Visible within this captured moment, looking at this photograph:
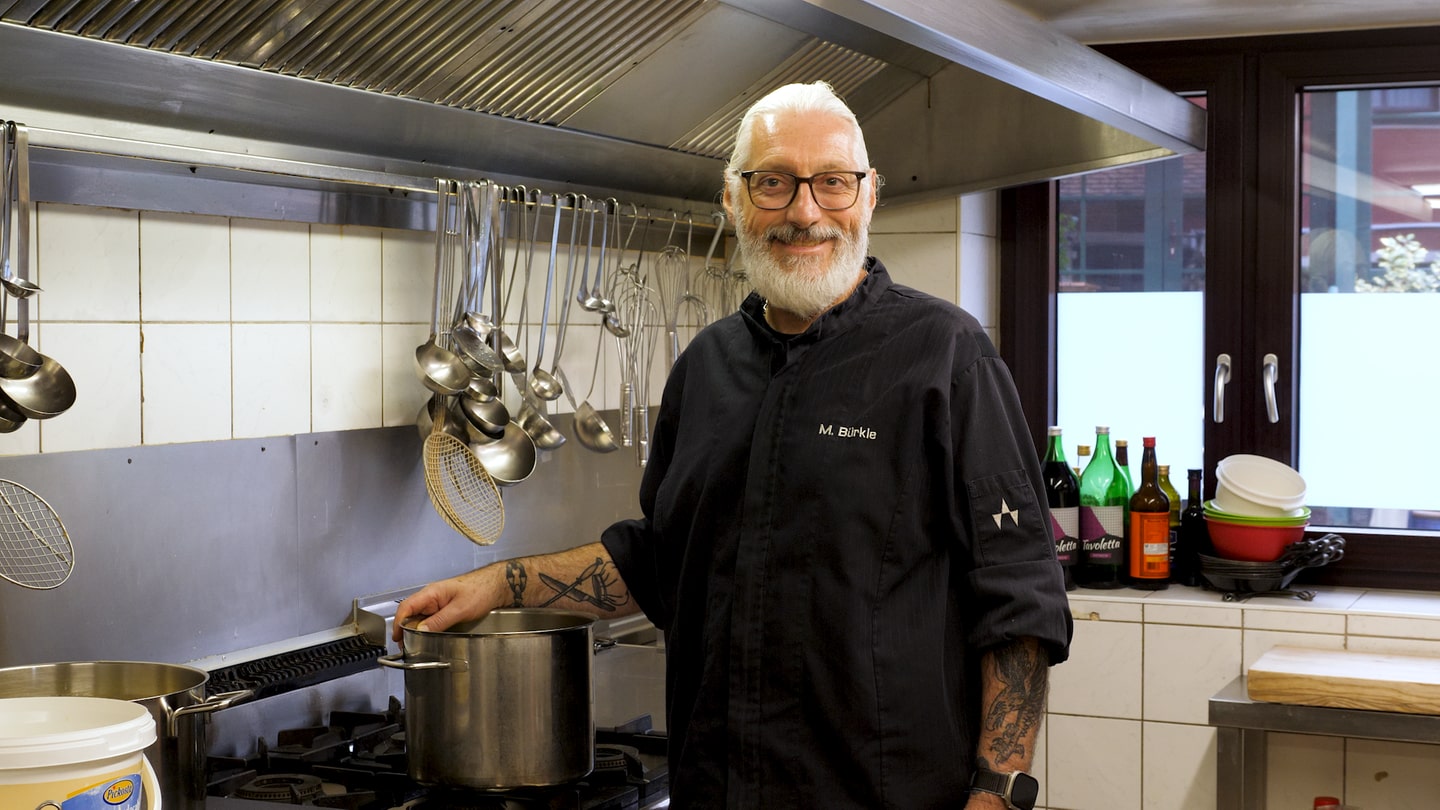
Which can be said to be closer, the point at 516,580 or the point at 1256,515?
the point at 516,580

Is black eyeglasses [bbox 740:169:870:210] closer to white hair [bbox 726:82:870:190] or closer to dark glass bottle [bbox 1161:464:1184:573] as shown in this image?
white hair [bbox 726:82:870:190]

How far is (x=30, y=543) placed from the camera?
4.57 ft

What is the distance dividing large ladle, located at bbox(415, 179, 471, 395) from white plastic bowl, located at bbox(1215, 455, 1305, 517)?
1.38m

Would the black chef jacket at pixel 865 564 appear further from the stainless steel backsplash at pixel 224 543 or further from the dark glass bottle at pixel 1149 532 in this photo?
the dark glass bottle at pixel 1149 532

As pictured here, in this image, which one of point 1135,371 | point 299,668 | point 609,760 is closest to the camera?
point 609,760

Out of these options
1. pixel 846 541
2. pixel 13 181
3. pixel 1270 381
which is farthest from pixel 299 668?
pixel 1270 381

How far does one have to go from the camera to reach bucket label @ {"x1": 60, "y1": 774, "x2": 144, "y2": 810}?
3.11ft

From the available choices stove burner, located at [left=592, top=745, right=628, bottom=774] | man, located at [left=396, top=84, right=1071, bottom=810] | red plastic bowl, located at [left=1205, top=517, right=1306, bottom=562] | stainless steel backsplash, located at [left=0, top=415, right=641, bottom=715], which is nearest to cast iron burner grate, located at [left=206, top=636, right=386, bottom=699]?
stainless steel backsplash, located at [left=0, top=415, right=641, bottom=715]

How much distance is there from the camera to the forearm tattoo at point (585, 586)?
1.48 meters

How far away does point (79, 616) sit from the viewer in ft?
4.83

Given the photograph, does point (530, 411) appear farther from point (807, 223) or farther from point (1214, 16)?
point (1214, 16)

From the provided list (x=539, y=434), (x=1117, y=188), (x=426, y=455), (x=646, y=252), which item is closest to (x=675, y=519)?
(x=426, y=455)

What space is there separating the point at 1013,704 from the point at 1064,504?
131 centimetres

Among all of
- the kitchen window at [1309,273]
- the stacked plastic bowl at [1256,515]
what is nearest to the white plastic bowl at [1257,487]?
the stacked plastic bowl at [1256,515]
